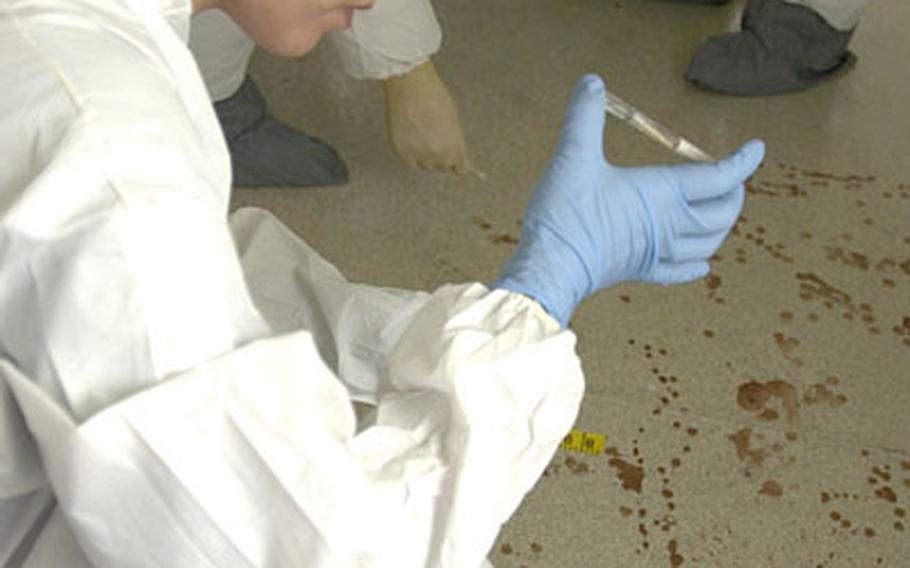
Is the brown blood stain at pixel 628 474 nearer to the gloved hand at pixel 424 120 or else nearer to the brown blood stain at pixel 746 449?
the brown blood stain at pixel 746 449

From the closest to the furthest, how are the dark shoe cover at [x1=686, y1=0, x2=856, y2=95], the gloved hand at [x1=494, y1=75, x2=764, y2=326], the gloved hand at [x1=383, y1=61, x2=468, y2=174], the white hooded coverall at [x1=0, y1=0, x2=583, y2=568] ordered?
1. the white hooded coverall at [x1=0, y1=0, x2=583, y2=568]
2. the gloved hand at [x1=494, y1=75, x2=764, y2=326]
3. the gloved hand at [x1=383, y1=61, x2=468, y2=174]
4. the dark shoe cover at [x1=686, y1=0, x2=856, y2=95]

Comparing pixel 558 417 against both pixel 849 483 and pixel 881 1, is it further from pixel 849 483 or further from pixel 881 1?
pixel 881 1

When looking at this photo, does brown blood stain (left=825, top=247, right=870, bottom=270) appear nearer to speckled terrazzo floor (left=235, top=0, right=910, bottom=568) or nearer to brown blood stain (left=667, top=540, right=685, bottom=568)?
speckled terrazzo floor (left=235, top=0, right=910, bottom=568)

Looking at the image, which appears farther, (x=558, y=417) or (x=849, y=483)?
(x=849, y=483)

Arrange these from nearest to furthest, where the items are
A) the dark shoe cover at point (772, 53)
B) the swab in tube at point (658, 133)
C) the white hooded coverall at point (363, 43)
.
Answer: the swab in tube at point (658, 133)
the white hooded coverall at point (363, 43)
the dark shoe cover at point (772, 53)

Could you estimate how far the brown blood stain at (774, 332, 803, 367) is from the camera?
68.0 inches

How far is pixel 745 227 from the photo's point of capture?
6.44 ft

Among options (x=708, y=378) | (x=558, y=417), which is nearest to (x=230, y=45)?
(x=708, y=378)

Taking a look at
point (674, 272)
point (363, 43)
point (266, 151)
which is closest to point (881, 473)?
point (674, 272)

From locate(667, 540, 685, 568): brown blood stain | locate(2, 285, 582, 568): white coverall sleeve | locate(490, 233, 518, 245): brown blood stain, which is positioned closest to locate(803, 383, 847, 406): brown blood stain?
locate(667, 540, 685, 568): brown blood stain

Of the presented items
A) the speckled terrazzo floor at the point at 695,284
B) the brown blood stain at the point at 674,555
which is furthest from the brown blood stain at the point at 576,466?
the brown blood stain at the point at 674,555

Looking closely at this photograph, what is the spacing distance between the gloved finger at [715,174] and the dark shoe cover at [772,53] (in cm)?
126

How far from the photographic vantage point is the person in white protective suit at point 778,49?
228 cm

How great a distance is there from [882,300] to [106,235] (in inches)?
63.5
